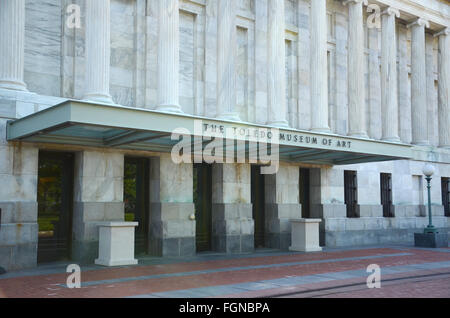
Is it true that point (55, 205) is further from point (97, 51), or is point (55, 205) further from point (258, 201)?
point (258, 201)

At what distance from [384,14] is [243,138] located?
55.8 feet

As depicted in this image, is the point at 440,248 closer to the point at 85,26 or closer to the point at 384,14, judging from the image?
the point at 384,14

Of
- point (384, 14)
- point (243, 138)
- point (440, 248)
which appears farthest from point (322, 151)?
point (384, 14)

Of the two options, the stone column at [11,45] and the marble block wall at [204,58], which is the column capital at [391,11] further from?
the stone column at [11,45]

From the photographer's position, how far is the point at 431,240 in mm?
25328

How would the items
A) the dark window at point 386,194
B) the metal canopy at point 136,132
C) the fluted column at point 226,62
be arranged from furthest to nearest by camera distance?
the dark window at point 386,194 → the fluted column at point 226,62 → the metal canopy at point 136,132

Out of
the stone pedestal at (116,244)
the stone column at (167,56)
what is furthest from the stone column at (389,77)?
the stone pedestal at (116,244)

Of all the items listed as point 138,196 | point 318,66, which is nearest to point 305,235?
point 138,196

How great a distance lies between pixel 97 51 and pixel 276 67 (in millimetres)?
9084

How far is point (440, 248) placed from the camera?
25078 millimetres

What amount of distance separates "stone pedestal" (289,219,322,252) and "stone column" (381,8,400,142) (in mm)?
9498

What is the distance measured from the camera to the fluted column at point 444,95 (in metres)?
33.2

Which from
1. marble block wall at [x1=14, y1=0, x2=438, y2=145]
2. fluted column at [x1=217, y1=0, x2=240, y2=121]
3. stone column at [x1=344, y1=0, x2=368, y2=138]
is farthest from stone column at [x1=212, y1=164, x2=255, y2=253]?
stone column at [x1=344, y1=0, x2=368, y2=138]

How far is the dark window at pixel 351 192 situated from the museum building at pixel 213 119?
8cm
